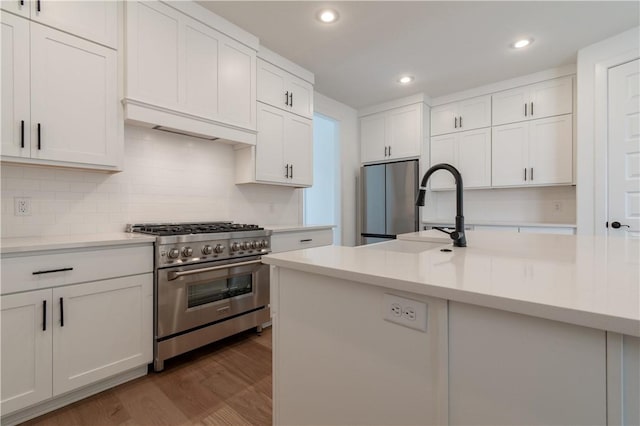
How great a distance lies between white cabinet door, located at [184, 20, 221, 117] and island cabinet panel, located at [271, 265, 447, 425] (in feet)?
6.16

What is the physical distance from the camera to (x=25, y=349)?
4.83 feet

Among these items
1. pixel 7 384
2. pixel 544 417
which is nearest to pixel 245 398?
pixel 7 384

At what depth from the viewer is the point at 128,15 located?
2.00 metres

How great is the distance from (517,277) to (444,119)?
3.91 meters

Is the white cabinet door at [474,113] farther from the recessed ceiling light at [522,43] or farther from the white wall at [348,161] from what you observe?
the white wall at [348,161]

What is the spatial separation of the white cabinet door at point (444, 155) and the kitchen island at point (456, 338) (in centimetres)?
307

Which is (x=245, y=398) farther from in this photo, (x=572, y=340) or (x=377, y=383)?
(x=572, y=340)

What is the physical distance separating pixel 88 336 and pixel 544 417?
6.91 feet

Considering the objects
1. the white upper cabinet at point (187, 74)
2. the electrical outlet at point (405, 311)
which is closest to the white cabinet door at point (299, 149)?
the white upper cabinet at point (187, 74)

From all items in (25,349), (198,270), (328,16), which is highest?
(328,16)

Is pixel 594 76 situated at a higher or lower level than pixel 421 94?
lower

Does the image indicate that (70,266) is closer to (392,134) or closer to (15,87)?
(15,87)

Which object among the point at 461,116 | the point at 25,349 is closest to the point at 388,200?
the point at 461,116

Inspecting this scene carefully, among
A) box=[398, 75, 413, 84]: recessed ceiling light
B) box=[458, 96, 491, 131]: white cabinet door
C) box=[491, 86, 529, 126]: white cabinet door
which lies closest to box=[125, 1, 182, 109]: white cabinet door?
box=[398, 75, 413, 84]: recessed ceiling light
